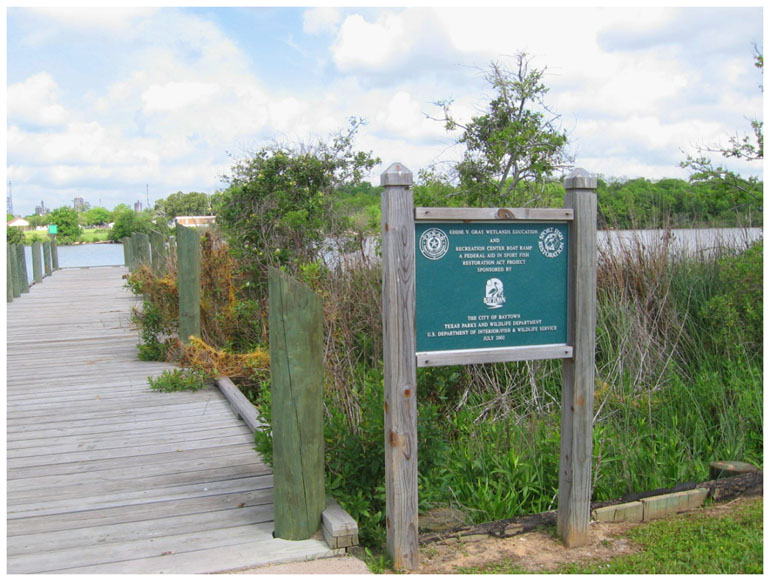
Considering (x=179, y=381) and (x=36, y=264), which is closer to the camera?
(x=179, y=381)

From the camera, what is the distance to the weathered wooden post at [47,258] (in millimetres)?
22428

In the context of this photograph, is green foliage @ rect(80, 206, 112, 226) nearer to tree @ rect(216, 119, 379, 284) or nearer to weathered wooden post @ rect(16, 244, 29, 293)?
weathered wooden post @ rect(16, 244, 29, 293)

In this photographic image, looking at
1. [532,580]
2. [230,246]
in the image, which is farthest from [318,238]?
[532,580]

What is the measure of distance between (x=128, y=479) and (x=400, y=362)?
2213 mm

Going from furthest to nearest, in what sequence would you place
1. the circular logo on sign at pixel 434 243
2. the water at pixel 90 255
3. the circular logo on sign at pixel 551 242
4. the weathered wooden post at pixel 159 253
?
1. the water at pixel 90 255
2. the weathered wooden post at pixel 159 253
3. the circular logo on sign at pixel 551 242
4. the circular logo on sign at pixel 434 243

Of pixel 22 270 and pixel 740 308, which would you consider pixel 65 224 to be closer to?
pixel 22 270

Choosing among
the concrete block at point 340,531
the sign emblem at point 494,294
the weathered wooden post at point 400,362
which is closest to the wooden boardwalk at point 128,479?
the concrete block at point 340,531

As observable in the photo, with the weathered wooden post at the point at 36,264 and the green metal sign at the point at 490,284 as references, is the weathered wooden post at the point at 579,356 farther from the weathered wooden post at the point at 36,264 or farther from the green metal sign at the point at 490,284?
the weathered wooden post at the point at 36,264

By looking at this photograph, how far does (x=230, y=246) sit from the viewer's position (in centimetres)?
988

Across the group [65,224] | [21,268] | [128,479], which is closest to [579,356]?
[128,479]

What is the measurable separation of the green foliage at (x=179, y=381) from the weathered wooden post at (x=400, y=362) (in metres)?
3.98

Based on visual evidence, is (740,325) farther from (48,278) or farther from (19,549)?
(48,278)

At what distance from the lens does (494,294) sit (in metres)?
3.53

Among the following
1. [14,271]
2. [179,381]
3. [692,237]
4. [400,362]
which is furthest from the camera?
[14,271]
